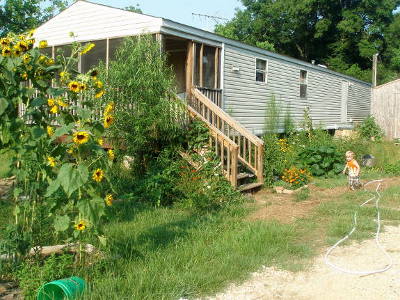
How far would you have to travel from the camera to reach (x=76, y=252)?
13.1 ft

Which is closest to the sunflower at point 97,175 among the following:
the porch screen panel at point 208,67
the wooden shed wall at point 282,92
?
the porch screen panel at point 208,67

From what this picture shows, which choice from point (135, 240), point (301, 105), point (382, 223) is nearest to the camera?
point (135, 240)

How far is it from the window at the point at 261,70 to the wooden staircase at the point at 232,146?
3.49m

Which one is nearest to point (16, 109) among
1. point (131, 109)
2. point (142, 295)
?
point (142, 295)

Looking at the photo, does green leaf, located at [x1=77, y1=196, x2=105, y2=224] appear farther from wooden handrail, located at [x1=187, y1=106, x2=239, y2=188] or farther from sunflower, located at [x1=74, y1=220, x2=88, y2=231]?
wooden handrail, located at [x1=187, y1=106, x2=239, y2=188]

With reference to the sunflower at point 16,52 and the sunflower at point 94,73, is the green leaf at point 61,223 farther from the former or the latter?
the sunflower at point 16,52

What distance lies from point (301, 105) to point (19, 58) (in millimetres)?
13681

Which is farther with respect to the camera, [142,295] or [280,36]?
[280,36]

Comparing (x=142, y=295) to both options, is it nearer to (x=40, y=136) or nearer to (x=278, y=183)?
(x=40, y=136)

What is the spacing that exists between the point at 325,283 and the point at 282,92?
10959mm

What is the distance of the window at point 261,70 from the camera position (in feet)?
42.7

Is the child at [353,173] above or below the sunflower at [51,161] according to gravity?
below

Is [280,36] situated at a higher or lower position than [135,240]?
higher

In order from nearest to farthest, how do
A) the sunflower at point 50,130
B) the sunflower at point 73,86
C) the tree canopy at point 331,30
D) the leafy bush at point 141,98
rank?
the sunflower at point 73,86 < the sunflower at point 50,130 < the leafy bush at point 141,98 < the tree canopy at point 331,30
